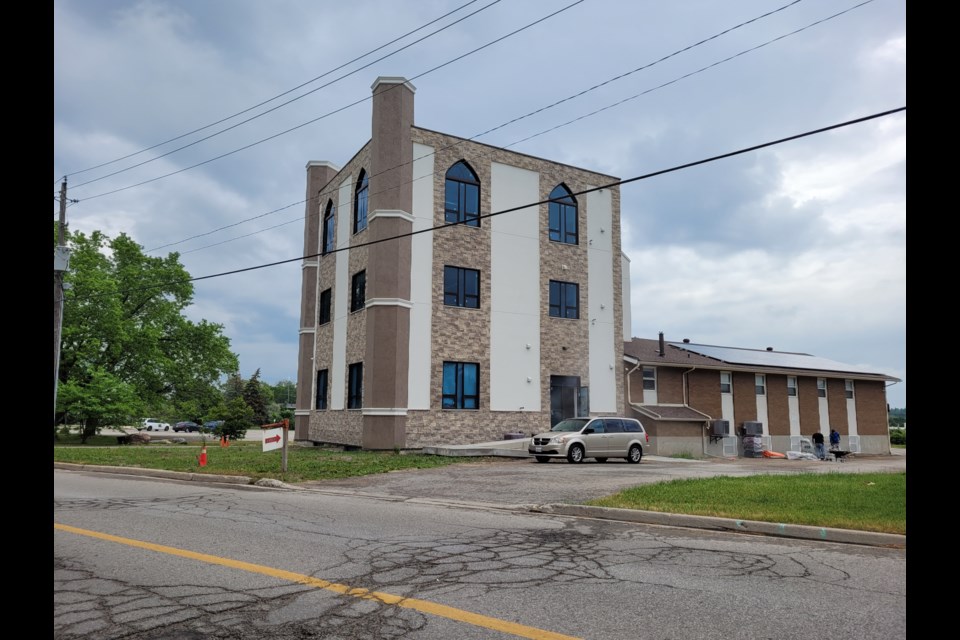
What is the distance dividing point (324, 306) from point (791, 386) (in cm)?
2695

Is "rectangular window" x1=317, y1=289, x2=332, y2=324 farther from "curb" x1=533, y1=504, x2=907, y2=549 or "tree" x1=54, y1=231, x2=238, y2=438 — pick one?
"curb" x1=533, y1=504, x2=907, y2=549

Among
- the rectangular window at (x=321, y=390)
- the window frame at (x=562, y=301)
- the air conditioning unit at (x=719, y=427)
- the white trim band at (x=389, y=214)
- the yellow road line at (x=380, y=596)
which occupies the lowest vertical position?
the air conditioning unit at (x=719, y=427)

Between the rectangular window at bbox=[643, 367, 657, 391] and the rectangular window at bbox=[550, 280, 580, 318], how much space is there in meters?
6.01

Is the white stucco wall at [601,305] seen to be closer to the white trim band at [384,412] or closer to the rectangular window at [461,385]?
the rectangular window at [461,385]

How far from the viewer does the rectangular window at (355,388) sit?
92.4 ft

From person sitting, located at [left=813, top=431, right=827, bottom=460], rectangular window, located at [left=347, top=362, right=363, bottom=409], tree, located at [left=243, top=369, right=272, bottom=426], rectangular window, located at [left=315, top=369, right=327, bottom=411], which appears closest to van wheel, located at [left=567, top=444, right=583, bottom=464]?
rectangular window, located at [left=347, top=362, right=363, bottom=409]

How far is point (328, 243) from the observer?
113 feet

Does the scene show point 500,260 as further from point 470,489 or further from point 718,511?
point 718,511

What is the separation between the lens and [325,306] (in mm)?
33531

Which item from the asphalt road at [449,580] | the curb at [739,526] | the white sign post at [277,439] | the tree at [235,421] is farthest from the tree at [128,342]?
the curb at [739,526]

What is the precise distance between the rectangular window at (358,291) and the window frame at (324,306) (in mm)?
2877

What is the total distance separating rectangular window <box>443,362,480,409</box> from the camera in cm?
2747

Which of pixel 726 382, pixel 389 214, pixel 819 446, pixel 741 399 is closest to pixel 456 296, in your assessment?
pixel 389 214
